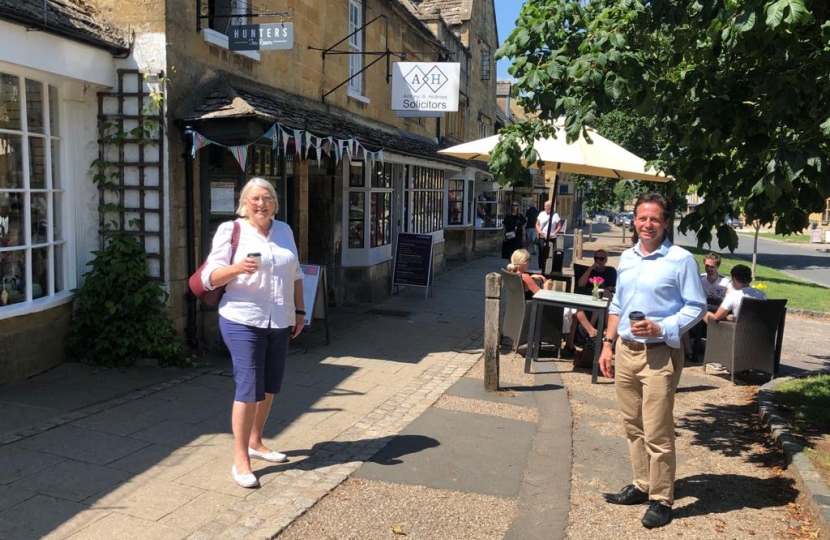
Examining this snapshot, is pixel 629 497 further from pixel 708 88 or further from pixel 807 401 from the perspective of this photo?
pixel 807 401

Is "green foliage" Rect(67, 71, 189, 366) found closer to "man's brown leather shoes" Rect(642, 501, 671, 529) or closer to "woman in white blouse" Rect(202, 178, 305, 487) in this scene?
"woman in white blouse" Rect(202, 178, 305, 487)

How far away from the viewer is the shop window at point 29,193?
6.11m

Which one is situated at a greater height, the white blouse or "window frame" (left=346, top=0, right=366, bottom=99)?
"window frame" (left=346, top=0, right=366, bottom=99)

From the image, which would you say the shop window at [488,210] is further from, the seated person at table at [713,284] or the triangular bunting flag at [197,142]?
the triangular bunting flag at [197,142]

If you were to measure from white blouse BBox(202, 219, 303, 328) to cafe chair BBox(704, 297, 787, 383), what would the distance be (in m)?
5.40

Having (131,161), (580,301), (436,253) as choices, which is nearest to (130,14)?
(131,161)

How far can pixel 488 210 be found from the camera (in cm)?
2589

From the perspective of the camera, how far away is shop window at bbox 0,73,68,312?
20.1 ft

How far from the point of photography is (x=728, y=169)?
5.49m

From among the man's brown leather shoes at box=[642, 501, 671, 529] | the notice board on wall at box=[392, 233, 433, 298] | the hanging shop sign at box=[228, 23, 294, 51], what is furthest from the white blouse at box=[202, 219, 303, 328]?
the notice board on wall at box=[392, 233, 433, 298]

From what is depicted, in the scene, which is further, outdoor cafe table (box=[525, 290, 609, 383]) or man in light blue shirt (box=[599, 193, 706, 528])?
outdoor cafe table (box=[525, 290, 609, 383])

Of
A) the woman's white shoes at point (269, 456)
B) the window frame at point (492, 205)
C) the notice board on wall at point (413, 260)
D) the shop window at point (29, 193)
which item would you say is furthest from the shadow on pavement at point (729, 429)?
the window frame at point (492, 205)

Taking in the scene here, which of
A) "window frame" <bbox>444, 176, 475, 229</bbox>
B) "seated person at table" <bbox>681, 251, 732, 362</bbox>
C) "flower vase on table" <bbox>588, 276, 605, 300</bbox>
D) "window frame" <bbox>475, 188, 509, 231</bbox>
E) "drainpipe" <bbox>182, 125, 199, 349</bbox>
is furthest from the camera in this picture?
"window frame" <bbox>475, 188, 509, 231</bbox>

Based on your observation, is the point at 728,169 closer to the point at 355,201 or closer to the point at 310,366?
the point at 310,366
